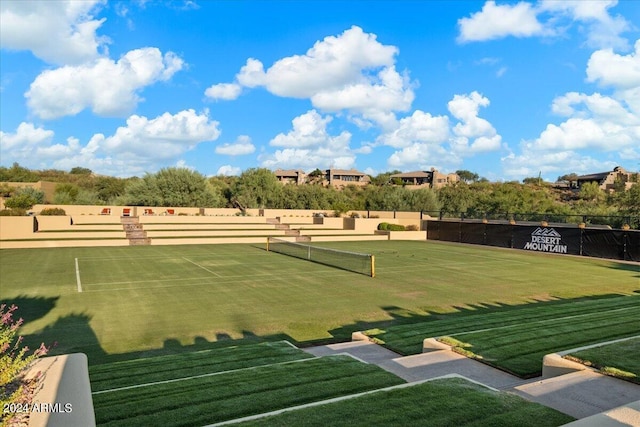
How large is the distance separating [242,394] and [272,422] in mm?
1305

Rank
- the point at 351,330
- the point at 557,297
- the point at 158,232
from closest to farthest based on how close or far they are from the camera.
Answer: the point at 351,330
the point at 557,297
the point at 158,232

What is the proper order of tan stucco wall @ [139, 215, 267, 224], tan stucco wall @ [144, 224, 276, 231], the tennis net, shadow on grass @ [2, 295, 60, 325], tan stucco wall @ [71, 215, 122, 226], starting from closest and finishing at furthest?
shadow on grass @ [2, 295, 60, 325] → the tennis net → tan stucco wall @ [71, 215, 122, 226] → tan stucco wall @ [144, 224, 276, 231] → tan stucco wall @ [139, 215, 267, 224]

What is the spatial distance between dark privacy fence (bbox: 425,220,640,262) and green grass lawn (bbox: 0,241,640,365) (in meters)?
1.89

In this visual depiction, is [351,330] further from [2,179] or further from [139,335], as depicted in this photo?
[2,179]

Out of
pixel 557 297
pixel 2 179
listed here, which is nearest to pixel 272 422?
pixel 557 297

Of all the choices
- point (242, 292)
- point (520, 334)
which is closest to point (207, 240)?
point (242, 292)

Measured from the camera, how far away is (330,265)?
80.9 feet

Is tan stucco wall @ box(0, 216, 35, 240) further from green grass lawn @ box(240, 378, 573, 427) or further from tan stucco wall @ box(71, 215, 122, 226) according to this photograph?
green grass lawn @ box(240, 378, 573, 427)

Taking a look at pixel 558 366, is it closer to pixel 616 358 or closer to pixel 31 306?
pixel 616 358

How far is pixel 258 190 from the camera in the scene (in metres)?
67.2

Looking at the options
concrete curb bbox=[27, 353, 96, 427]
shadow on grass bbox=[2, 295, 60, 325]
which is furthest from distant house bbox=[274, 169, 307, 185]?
concrete curb bbox=[27, 353, 96, 427]

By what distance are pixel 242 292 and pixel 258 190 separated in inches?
2019

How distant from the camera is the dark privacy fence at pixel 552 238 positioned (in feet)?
96.5

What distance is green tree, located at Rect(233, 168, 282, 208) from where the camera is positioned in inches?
2633
